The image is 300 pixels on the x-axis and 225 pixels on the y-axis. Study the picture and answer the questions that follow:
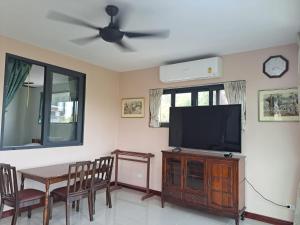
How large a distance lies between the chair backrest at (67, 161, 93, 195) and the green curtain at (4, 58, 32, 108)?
1427 mm

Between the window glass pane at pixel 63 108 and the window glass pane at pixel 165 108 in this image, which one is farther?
the window glass pane at pixel 165 108

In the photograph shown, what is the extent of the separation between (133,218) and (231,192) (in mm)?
1451

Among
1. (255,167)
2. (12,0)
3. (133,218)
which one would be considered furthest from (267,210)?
(12,0)

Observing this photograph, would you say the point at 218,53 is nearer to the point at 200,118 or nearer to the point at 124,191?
the point at 200,118

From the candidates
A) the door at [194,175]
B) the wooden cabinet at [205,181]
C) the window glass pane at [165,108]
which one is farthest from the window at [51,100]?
the door at [194,175]

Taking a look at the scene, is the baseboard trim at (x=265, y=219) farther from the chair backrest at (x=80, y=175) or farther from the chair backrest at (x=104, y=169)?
the chair backrest at (x=80, y=175)

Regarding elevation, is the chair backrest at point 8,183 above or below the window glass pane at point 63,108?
below

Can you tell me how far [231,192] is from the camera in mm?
3195

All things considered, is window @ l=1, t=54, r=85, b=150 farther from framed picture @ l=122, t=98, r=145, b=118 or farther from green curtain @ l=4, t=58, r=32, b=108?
framed picture @ l=122, t=98, r=145, b=118

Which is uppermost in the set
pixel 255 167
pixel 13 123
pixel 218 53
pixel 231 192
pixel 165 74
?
pixel 218 53

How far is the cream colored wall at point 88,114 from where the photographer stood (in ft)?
11.2

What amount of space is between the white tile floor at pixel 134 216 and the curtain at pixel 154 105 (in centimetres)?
150

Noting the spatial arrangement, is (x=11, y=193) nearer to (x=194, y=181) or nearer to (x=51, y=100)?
(x=51, y=100)

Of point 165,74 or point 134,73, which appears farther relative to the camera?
point 134,73
